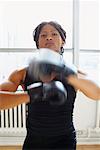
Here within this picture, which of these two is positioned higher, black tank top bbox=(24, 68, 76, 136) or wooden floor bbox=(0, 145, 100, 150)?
black tank top bbox=(24, 68, 76, 136)

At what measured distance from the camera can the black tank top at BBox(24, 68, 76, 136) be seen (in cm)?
105

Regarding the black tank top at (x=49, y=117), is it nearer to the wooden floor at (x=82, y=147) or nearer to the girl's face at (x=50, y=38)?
the girl's face at (x=50, y=38)

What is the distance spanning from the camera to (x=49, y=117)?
3.45 ft

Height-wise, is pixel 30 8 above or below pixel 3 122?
above

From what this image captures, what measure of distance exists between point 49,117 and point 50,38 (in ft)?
1.05

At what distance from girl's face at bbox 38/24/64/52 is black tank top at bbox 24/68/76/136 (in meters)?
0.16

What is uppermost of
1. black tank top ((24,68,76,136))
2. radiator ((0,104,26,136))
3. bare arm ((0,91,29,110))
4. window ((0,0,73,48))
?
window ((0,0,73,48))

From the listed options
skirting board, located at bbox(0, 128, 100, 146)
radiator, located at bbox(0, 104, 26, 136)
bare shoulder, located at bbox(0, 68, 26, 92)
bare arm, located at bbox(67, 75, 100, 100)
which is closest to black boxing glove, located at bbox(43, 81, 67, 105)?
bare arm, located at bbox(67, 75, 100, 100)

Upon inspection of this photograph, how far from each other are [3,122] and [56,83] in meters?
1.60

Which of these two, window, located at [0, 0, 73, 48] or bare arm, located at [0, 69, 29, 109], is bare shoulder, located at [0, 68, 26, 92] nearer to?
bare arm, located at [0, 69, 29, 109]

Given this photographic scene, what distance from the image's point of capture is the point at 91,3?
2279 mm

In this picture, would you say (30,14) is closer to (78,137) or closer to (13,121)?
(13,121)

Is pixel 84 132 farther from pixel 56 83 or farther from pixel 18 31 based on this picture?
pixel 56 83

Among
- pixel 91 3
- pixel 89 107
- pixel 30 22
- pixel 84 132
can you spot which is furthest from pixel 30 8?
pixel 84 132
